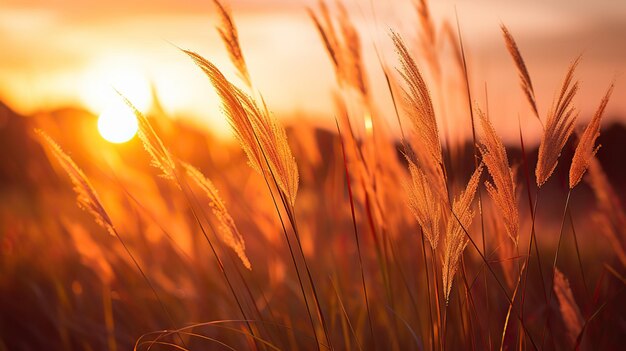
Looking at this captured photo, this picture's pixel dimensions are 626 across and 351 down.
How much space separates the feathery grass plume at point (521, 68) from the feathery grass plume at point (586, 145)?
0.16m

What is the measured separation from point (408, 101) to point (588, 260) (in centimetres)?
273

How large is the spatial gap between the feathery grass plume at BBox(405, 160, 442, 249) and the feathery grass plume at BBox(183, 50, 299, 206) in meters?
0.23

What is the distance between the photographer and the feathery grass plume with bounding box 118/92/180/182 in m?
1.31

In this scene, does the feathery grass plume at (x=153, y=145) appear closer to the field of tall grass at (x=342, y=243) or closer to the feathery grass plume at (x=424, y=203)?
the field of tall grass at (x=342, y=243)

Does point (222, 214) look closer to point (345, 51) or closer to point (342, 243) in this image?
point (345, 51)

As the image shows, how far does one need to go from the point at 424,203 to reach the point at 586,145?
0.39m

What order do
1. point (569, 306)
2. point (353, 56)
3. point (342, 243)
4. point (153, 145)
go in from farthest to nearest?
point (342, 243) → point (353, 56) → point (569, 306) → point (153, 145)

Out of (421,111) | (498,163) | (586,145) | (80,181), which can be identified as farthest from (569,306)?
(80,181)

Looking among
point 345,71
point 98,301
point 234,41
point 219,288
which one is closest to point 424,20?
point 345,71

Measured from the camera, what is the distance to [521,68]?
1403 mm

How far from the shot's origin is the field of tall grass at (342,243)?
4.09ft

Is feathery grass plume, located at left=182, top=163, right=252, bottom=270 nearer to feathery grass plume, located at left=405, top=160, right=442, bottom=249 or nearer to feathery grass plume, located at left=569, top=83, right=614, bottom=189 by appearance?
feathery grass plume, located at left=405, top=160, right=442, bottom=249

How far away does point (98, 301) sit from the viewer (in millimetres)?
3027

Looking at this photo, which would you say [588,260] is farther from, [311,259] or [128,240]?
[128,240]
